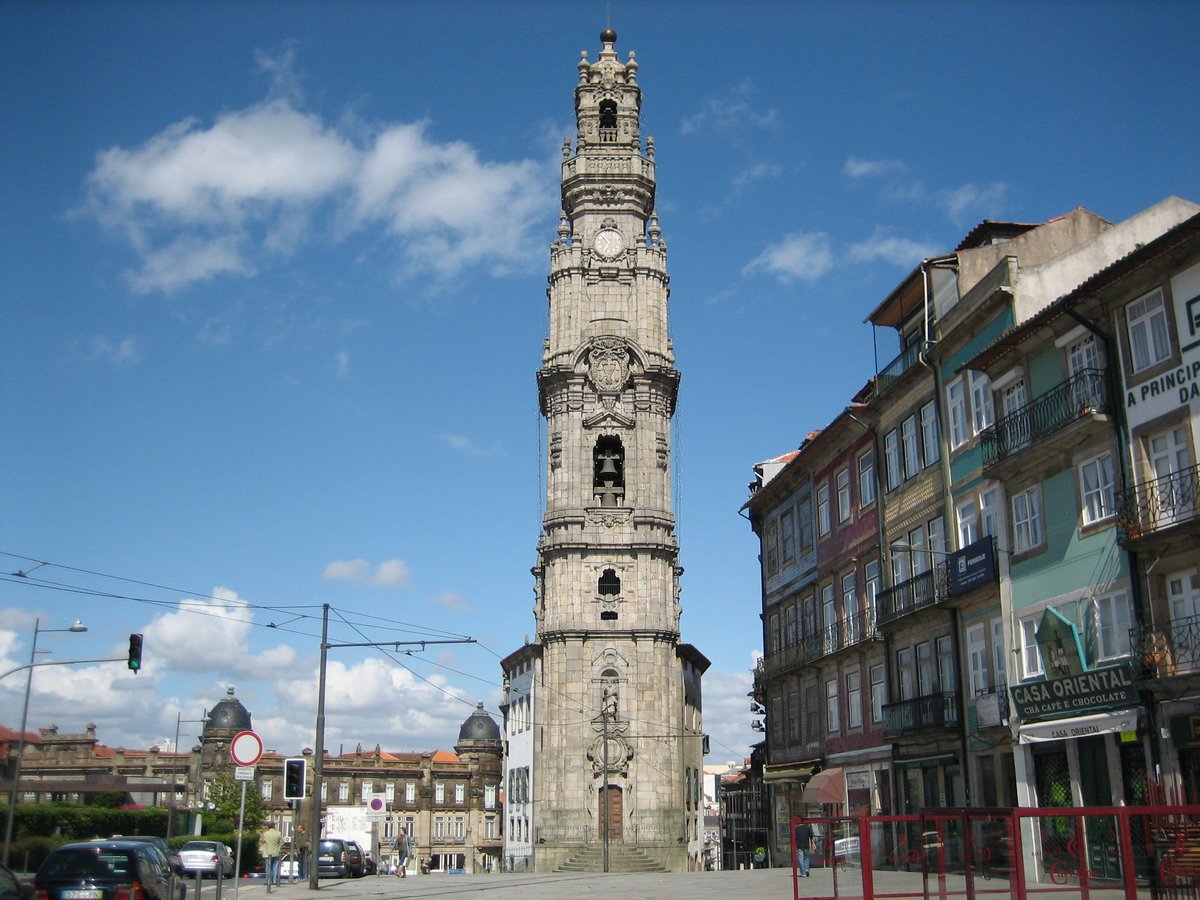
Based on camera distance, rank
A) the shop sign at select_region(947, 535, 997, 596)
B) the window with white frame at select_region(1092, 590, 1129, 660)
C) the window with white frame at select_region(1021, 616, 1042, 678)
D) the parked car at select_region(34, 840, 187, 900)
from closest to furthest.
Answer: the parked car at select_region(34, 840, 187, 900) < the window with white frame at select_region(1092, 590, 1129, 660) < the window with white frame at select_region(1021, 616, 1042, 678) < the shop sign at select_region(947, 535, 997, 596)

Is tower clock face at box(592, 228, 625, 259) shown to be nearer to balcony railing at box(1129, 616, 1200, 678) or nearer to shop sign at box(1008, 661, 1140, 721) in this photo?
shop sign at box(1008, 661, 1140, 721)

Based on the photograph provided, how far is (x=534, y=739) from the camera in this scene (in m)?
63.5

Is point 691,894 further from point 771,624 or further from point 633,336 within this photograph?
point 633,336

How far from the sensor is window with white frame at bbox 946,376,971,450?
3122 cm

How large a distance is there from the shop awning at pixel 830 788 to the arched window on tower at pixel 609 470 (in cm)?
2596

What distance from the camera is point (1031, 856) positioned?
54.3 ft

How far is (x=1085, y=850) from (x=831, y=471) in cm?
2633

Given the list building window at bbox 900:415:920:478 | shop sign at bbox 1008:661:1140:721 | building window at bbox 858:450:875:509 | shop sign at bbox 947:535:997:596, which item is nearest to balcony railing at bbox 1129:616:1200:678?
shop sign at bbox 1008:661:1140:721

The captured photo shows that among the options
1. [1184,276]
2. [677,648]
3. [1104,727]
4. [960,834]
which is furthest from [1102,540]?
[677,648]

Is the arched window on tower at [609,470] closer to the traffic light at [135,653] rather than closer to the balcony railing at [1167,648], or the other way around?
the traffic light at [135,653]

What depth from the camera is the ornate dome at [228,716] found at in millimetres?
111312

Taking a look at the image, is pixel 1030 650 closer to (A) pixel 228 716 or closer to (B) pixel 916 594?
(B) pixel 916 594

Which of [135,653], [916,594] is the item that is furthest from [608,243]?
[135,653]

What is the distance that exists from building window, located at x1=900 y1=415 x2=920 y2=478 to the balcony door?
1059 cm
